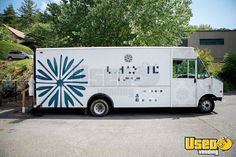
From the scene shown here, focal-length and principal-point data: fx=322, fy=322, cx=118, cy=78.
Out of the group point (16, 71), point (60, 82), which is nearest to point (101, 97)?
point (60, 82)

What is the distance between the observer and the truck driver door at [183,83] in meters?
13.4

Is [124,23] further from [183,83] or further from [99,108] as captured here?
[99,108]

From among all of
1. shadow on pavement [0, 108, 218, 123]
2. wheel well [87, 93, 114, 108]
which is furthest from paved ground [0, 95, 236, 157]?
wheel well [87, 93, 114, 108]

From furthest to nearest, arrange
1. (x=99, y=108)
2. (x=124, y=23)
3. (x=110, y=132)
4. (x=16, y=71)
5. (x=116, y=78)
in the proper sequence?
(x=16, y=71)
(x=124, y=23)
(x=99, y=108)
(x=116, y=78)
(x=110, y=132)

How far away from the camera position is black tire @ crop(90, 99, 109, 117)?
13.4 m

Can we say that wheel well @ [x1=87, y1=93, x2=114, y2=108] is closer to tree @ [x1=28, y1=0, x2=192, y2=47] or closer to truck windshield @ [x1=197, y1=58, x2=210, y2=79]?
truck windshield @ [x1=197, y1=58, x2=210, y2=79]

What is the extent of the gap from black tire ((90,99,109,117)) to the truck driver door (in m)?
2.81

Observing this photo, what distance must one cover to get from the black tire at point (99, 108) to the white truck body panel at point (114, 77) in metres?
0.33

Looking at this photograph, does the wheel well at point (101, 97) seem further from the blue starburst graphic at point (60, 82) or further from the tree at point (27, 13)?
the tree at point (27, 13)

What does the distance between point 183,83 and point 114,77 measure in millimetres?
2900

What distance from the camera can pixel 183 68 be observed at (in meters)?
13.5

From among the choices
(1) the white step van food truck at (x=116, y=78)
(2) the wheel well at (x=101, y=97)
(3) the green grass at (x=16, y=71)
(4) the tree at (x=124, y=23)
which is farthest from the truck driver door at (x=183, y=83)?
(3) the green grass at (x=16, y=71)

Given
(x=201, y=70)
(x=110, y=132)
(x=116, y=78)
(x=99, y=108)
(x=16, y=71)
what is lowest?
(x=110, y=132)

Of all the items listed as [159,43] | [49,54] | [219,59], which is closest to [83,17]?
[159,43]
